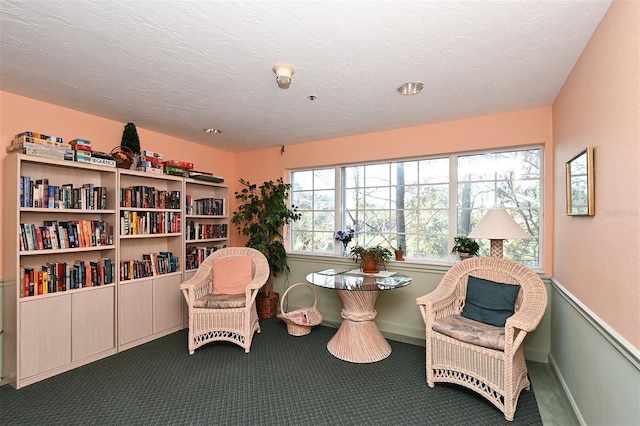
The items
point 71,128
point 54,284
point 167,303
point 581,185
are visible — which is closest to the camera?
point 581,185

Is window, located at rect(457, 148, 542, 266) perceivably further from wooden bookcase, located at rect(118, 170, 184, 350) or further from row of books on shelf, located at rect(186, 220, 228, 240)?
wooden bookcase, located at rect(118, 170, 184, 350)

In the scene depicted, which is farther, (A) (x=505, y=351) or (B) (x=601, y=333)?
(A) (x=505, y=351)

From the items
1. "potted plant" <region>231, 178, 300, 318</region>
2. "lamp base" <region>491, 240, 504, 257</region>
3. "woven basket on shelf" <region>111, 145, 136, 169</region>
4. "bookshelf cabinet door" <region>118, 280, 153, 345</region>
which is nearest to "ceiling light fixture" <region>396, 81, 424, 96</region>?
"lamp base" <region>491, 240, 504, 257</region>

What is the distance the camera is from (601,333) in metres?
1.65

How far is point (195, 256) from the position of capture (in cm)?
402

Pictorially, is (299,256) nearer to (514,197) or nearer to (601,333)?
(514,197)

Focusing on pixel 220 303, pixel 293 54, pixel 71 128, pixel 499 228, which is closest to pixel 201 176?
pixel 71 128

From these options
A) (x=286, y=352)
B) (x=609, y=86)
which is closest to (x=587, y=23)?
(x=609, y=86)

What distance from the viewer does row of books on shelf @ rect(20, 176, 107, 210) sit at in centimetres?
259

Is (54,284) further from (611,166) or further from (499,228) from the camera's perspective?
(611,166)

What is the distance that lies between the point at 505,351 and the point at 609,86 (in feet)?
5.36

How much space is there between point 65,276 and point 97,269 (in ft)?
0.83

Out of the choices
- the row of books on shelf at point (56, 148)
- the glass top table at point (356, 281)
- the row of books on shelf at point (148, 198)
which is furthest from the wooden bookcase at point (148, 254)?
the glass top table at point (356, 281)

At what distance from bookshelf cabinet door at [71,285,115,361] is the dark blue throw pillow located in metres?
3.20
